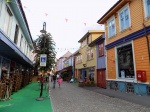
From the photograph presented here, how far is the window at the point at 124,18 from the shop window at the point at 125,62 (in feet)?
5.50

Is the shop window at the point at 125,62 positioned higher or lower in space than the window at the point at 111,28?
lower

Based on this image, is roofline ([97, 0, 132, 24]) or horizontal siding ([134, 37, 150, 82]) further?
roofline ([97, 0, 132, 24])

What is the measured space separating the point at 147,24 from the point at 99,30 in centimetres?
1243

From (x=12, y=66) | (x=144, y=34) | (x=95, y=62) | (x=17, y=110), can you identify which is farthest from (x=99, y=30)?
(x=17, y=110)

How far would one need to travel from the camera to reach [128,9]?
37.8 ft

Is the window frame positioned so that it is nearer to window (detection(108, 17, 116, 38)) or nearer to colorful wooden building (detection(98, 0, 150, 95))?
colorful wooden building (detection(98, 0, 150, 95))

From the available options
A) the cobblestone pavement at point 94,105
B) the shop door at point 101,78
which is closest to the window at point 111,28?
the shop door at point 101,78

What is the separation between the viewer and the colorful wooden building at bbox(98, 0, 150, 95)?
955cm

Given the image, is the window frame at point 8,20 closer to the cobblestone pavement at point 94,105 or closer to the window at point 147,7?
the cobblestone pavement at point 94,105

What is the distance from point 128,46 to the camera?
38.0 ft

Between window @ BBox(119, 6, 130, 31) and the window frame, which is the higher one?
window @ BBox(119, 6, 130, 31)

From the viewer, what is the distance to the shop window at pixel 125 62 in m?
11.1

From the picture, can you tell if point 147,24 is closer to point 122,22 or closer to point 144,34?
point 144,34

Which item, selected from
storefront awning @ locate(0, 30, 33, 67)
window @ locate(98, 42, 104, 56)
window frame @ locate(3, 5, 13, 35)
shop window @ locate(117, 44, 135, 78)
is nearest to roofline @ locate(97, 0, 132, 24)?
window @ locate(98, 42, 104, 56)
